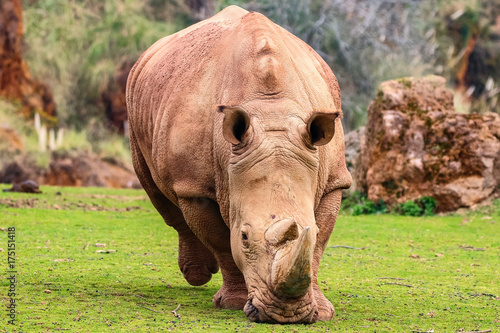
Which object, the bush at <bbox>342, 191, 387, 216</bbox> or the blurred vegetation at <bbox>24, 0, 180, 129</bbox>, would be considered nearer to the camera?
the bush at <bbox>342, 191, 387, 216</bbox>

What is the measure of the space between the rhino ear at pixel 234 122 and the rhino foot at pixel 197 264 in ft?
7.45

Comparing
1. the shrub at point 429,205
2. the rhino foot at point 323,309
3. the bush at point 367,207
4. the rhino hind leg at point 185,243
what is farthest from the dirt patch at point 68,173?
the rhino foot at point 323,309

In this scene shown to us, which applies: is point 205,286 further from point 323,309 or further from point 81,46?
point 81,46

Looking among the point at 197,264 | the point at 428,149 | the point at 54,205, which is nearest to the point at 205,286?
the point at 197,264

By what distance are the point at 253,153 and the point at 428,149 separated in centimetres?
801

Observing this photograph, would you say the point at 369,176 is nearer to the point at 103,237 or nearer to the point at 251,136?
the point at 103,237

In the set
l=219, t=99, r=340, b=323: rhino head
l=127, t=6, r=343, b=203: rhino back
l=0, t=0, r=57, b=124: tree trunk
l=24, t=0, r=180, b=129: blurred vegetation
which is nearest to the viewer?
l=219, t=99, r=340, b=323: rhino head

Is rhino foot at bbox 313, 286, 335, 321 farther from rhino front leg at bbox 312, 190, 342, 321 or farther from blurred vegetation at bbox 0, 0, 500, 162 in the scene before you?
blurred vegetation at bbox 0, 0, 500, 162

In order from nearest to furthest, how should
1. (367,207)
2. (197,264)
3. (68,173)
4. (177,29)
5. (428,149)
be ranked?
(197,264) → (428,149) → (367,207) → (68,173) → (177,29)

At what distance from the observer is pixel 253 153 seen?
15.3 ft

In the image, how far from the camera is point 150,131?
6.31m

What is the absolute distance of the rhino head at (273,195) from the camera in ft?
14.4

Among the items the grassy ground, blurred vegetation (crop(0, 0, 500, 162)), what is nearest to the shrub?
the grassy ground

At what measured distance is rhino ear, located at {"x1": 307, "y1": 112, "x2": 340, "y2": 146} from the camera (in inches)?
185
